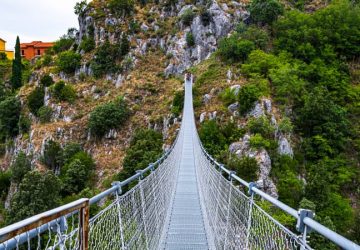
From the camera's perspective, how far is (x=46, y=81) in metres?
24.8

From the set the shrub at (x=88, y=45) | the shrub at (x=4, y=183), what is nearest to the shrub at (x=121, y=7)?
the shrub at (x=88, y=45)

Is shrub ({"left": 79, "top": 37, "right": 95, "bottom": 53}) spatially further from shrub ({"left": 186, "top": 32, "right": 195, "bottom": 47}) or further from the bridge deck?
the bridge deck

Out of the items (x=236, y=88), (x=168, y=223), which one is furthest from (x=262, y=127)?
(x=168, y=223)

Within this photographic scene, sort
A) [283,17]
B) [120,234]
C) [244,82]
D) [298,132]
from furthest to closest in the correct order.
→ [283,17] → [244,82] → [298,132] → [120,234]

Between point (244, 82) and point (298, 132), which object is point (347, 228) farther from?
point (244, 82)

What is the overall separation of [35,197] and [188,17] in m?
14.7

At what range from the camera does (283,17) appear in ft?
70.8

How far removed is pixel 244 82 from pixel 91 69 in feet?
37.5

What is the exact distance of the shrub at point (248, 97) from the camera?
50.2 ft

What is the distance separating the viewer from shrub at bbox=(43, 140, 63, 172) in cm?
1986

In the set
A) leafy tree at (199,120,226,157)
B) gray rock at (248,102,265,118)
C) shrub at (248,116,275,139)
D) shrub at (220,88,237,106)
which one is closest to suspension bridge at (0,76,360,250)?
leafy tree at (199,120,226,157)

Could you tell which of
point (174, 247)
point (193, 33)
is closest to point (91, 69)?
point (193, 33)

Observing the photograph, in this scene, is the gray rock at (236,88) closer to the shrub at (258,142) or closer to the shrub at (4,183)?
the shrub at (258,142)

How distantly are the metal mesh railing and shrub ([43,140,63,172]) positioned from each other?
51.8 ft
